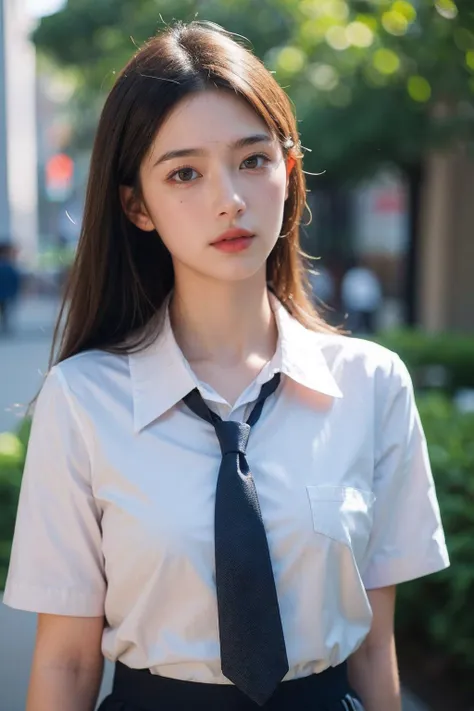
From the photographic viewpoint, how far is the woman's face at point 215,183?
1.86 m

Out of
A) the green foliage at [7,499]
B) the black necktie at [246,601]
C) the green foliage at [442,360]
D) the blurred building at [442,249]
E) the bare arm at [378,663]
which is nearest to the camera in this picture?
the black necktie at [246,601]

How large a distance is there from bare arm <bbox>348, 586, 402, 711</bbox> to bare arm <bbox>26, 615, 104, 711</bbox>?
1.65 feet

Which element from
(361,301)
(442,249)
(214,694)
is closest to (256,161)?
(214,694)

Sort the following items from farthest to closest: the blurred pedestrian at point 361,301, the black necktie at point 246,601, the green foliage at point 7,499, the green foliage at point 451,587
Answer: the blurred pedestrian at point 361,301
the green foliage at point 7,499
the green foliage at point 451,587
the black necktie at point 246,601

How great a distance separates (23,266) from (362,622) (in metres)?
31.9

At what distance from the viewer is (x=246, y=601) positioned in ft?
5.68

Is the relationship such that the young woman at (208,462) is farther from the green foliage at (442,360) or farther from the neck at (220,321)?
the green foliage at (442,360)

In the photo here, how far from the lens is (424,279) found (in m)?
16.0

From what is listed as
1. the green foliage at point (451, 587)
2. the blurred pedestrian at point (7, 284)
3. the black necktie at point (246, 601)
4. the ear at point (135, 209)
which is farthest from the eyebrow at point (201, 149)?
the blurred pedestrian at point (7, 284)

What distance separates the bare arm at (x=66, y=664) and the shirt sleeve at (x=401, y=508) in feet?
1.76

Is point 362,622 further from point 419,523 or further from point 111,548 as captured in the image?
point 111,548

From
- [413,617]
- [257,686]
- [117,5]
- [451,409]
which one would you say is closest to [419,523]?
[257,686]

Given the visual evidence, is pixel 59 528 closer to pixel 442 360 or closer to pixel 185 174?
pixel 185 174

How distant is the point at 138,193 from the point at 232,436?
0.53m
